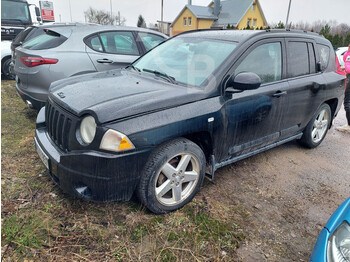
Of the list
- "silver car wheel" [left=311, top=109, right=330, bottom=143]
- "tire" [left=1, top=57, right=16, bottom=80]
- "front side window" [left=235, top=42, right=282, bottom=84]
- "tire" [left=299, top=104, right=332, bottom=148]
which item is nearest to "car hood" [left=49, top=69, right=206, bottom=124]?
"front side window" [left=235, top=42, right=282, bottom=84]

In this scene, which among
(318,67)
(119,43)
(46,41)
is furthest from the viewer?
(119,43)

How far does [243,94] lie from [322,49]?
6.82 ft

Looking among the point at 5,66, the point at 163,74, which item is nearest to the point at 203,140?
the point at 163,74

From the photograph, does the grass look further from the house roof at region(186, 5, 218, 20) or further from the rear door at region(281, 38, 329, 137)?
the house roof at region(186, 5, 218, 20)

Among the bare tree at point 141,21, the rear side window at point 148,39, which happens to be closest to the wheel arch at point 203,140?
the rear side window at point 148,39

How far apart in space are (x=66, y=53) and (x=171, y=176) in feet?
9.85

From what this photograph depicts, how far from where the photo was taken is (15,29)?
1050cm

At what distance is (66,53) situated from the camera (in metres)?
4.25

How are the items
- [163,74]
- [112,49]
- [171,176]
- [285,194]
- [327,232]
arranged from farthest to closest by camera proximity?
[112,49] < [285,194] < [163,74] < [171,176] < [327,232]

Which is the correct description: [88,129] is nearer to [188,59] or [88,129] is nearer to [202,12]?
[188,59]

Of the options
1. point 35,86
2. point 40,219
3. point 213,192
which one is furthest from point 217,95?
point 35,86

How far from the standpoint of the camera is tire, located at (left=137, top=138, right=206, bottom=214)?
7.51 feet

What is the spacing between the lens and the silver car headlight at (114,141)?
204cm

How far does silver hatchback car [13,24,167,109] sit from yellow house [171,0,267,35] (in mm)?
41783
